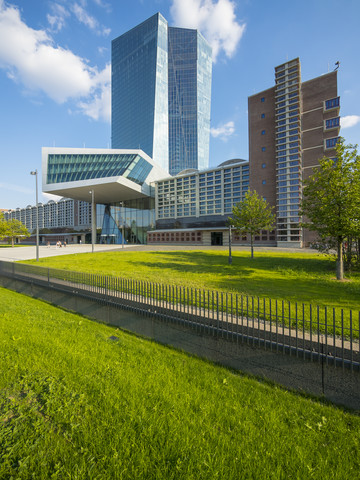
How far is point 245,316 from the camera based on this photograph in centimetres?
663

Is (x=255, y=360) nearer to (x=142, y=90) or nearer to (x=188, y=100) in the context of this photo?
(x=142, y=90)

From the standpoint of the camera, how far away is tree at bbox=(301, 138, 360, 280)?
11.7 m

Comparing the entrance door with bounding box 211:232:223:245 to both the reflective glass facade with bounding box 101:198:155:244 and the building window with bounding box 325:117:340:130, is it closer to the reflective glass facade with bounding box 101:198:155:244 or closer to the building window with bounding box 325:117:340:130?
the reflective glass facade with bounding box 101:198:155:244

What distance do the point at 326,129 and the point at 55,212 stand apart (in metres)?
109

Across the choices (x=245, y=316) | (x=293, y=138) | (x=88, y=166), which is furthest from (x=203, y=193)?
(x=245, y=316)

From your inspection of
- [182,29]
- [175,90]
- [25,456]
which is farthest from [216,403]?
[182,29]

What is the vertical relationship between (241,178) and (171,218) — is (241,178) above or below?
above

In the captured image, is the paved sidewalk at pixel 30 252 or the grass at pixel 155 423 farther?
the paved sidewalk at pixel 30 252

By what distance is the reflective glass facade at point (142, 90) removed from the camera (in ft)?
371

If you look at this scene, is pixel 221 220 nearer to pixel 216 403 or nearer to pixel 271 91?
pixel 271 91

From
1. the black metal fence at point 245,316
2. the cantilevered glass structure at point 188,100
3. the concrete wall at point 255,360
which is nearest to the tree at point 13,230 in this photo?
the black metal fence at point 245,316

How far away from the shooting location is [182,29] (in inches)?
6147

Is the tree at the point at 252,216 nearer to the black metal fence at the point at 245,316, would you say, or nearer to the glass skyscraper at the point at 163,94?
the black metal fence at the point at 245,316

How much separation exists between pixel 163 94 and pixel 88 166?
90622 mm
